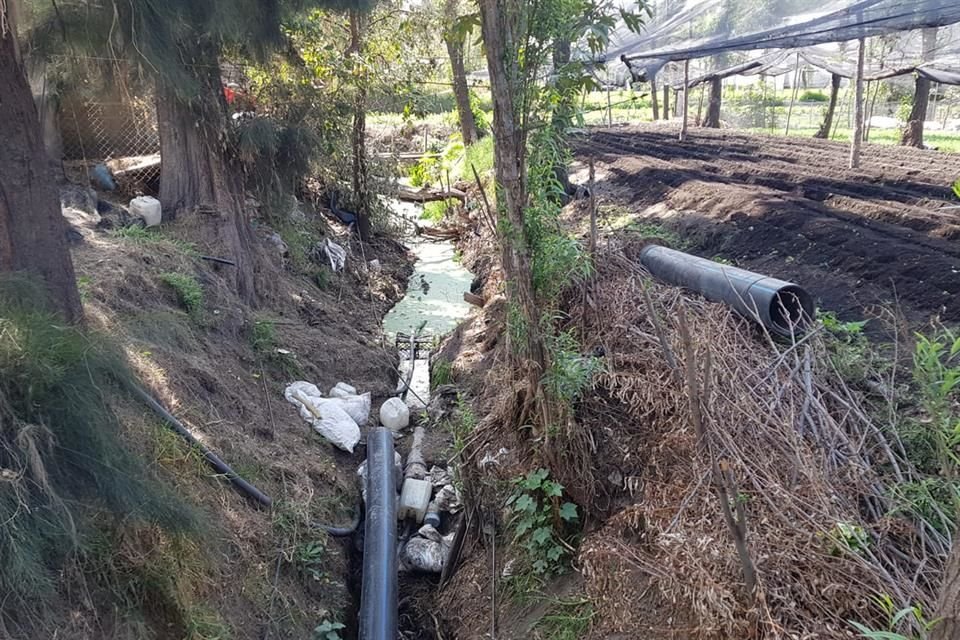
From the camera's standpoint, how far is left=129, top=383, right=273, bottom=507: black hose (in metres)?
3.28

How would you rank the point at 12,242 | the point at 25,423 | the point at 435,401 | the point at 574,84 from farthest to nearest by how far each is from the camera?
the point at 435,401 < the point at 574,84 < the point at 12,242 < the point at 25,423

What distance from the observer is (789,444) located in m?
2.72

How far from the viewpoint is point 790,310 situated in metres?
3.81

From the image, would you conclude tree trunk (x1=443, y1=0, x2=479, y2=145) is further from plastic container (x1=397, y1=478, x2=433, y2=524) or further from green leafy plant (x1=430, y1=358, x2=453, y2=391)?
plastic container (x1=397, y1=478, x2=433, y2=524)

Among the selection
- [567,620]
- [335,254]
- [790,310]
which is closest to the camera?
[567,620]

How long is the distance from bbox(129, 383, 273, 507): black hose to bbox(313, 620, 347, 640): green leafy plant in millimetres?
720

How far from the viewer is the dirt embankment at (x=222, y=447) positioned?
2.58 m

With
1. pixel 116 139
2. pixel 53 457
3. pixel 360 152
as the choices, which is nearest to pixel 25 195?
pixel 53 457

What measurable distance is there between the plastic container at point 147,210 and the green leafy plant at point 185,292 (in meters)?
1.23

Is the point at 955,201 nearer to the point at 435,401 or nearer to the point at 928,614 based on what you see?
the point at 435,401

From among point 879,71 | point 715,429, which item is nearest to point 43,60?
point 715,429

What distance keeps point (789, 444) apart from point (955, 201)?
21.3ft

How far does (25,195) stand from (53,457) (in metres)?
1.43

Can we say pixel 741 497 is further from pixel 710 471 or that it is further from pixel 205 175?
pixel 205 175
